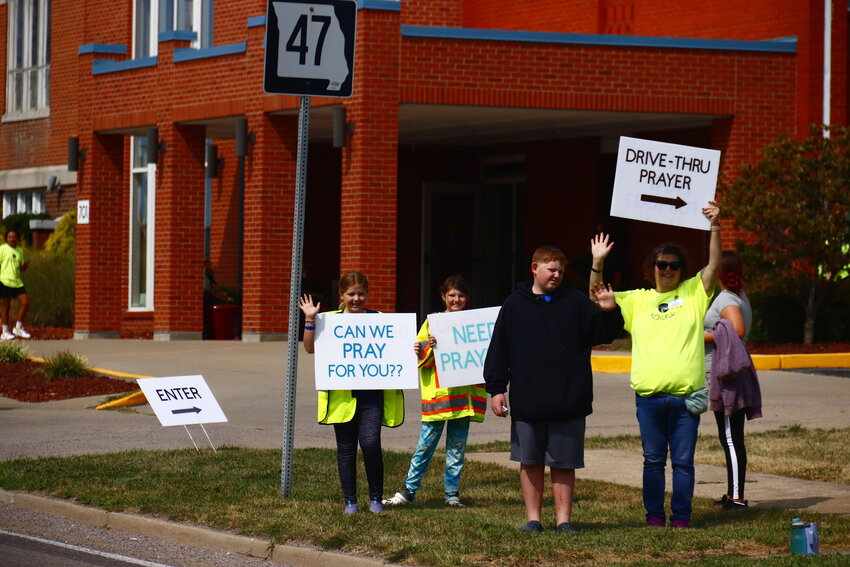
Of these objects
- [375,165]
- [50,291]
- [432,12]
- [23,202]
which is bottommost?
[50,291]

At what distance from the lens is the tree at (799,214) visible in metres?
20.8

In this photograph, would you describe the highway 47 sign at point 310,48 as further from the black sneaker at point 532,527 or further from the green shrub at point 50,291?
the green shrub at point 50,291

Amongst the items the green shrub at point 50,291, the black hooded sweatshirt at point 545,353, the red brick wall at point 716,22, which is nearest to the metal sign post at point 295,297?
the black hooded sweatshirt at point 545,353

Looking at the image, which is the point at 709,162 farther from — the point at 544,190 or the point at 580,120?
the point at 544,190

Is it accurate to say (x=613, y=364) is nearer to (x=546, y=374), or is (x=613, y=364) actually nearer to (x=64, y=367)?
(x=64, y=367)

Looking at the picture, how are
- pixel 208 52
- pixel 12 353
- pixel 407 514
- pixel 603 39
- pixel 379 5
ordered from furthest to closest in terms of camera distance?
1. pixel 208 52
2. pixel 603 39
3. pixel 379 5
4. pixel 12 353
5. pixel 407 514

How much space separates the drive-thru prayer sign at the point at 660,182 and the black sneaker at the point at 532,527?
1.98 meters

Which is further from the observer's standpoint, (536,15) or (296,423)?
A: (536,15)

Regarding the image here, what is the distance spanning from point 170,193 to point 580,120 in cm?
739

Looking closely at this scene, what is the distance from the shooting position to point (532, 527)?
8.56 m

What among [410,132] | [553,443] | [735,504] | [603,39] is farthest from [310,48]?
[410,132]

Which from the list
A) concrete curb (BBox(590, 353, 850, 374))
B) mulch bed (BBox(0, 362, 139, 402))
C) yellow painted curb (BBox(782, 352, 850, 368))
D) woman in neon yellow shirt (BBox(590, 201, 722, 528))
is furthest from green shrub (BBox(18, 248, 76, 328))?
woman in neon yellow shirt (BBox(590, 201, 722, 528))

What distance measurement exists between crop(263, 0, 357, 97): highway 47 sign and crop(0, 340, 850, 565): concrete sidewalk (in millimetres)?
2961

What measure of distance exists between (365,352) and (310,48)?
2039 mm
